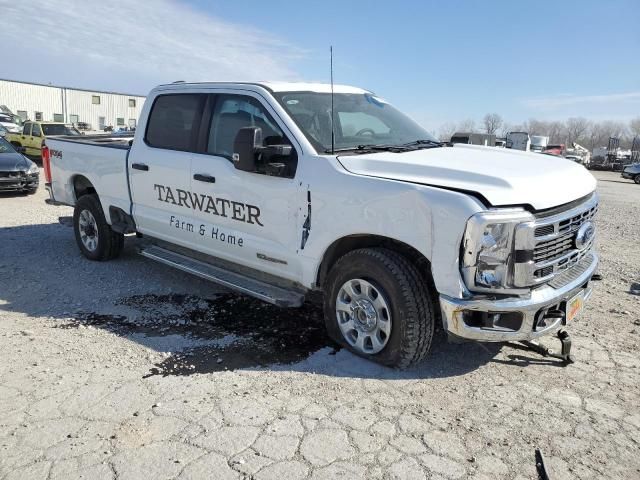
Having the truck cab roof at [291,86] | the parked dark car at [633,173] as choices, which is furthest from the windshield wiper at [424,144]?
the parked dark car at [633,173]

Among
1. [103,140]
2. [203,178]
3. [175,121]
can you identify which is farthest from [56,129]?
[203,178]

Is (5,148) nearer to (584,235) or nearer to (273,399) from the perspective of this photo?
(273,399)

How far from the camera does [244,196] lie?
449 cm

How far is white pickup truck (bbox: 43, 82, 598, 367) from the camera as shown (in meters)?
3.31

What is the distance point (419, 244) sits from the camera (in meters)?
3.45

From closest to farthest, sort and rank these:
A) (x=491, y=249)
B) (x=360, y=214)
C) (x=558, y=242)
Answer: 1. (x=491, y=249)
2. (x=558, y=242)
3. (x=360, y=214)

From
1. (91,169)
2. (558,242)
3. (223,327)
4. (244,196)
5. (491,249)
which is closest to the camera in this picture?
(491,249)

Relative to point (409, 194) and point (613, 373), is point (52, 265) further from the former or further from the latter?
point (613, 373)

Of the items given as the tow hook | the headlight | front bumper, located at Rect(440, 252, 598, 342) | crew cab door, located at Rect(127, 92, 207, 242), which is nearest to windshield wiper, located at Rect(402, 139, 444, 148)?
the headlight

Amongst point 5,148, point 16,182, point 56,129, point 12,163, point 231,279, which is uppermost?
point 56,129

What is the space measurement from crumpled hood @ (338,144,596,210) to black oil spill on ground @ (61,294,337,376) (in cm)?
151

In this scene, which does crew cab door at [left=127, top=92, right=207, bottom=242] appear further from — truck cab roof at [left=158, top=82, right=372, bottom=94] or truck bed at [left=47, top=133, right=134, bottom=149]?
truck bed at [left=47, top=133, right=134, bottom=149]

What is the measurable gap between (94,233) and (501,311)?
5159mm

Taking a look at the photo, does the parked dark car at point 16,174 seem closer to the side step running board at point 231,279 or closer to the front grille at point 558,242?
the side step running board at point 231,279
